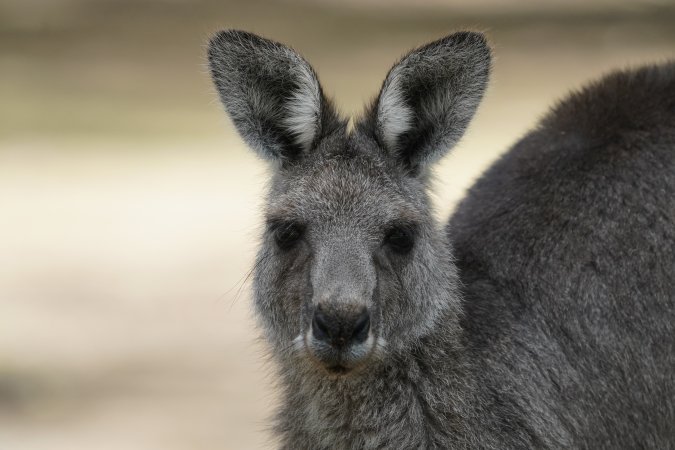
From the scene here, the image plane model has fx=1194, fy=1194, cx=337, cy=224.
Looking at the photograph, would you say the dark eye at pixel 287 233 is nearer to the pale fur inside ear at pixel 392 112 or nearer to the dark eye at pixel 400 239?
the dark eye at pixel 400 239

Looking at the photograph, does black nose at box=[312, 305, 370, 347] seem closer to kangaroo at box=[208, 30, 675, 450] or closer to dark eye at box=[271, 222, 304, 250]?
kangaroo at box=[208, 30, 675, 450]

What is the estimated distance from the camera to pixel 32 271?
13555 millimetres

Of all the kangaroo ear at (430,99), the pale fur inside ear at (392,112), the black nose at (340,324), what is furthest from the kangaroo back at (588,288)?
the black nose at (340,324)

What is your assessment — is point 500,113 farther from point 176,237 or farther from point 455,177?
point 176,237

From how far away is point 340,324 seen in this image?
5.59 m

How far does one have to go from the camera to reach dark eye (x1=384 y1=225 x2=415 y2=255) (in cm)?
613

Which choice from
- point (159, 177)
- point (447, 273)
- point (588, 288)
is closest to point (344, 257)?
point (447, 273)

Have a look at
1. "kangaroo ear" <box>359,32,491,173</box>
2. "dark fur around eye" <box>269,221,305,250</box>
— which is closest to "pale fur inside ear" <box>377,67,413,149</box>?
"kangaroo ear" <box>359,32,491,173</box>

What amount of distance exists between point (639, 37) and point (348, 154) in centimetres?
1675

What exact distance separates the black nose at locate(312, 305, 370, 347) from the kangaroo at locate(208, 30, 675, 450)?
0.26 m

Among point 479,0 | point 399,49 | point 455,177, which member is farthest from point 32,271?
point 479,0

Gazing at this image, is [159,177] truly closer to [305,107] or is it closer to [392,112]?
[305,107]

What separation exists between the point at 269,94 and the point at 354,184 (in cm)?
83

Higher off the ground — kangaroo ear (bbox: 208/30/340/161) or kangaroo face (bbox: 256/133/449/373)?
kangaroo ear (bbox: 208/30/340/161)
